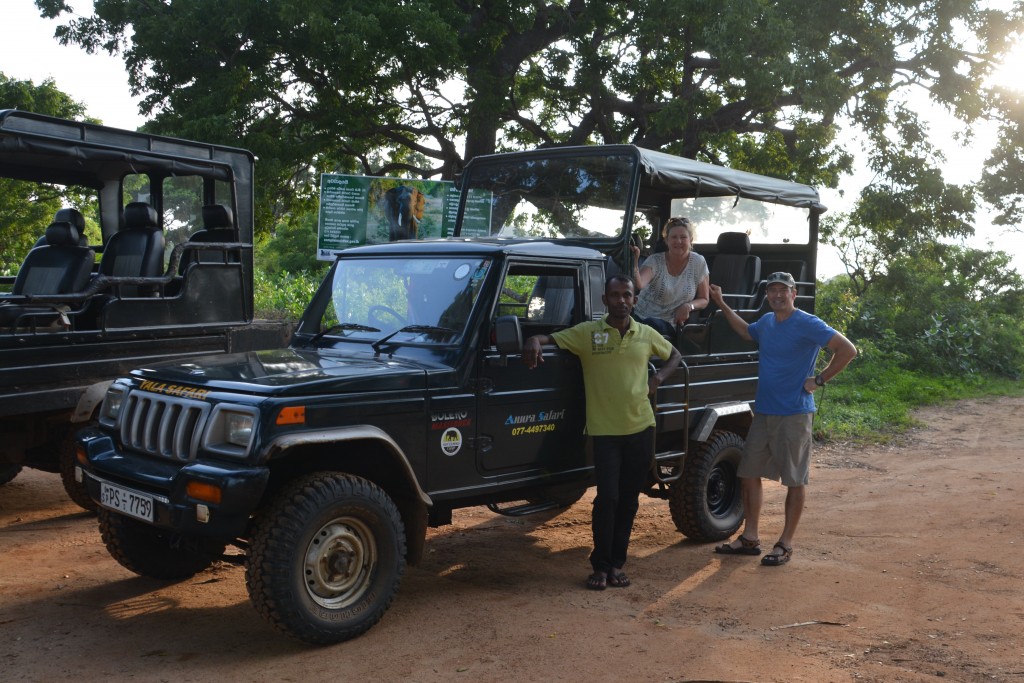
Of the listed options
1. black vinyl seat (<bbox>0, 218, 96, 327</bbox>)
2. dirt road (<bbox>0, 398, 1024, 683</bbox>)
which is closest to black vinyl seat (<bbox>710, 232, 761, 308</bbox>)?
dirt road (<bbox>0, 398, 1024, 683</bbox>)

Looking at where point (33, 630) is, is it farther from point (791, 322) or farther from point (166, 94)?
point (166, 94)

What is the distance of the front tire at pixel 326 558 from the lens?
441 centimetres

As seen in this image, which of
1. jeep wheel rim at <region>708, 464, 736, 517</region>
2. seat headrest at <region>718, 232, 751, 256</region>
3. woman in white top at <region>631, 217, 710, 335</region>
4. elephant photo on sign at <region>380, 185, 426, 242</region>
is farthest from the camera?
elephant photo on sign at <region>380, 185, 426, 242</region>

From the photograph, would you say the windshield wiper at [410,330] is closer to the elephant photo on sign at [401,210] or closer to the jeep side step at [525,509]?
the jeep side step at [525,509]

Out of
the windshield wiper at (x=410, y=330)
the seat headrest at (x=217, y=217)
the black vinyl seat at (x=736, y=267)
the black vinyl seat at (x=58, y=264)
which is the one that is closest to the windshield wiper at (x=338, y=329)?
the windshield wiper at (x=410, y=330)

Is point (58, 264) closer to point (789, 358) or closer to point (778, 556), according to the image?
point (789, 358)

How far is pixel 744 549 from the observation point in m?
6.72

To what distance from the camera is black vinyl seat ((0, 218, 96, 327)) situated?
7.60 meters

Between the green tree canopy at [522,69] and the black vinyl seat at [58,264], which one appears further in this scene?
the green tree canopy at [522,69]

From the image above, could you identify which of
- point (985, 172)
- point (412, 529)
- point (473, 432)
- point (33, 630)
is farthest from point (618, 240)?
point (985, 172)

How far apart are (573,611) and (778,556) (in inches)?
71.1

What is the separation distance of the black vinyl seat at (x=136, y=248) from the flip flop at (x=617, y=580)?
3948 millimetres

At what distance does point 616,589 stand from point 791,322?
215cm

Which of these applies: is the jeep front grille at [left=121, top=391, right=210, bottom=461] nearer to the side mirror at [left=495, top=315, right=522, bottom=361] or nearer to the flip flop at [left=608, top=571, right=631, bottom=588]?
the side mirror at [left=495, top=315, right=522, bottom=361]
